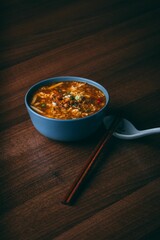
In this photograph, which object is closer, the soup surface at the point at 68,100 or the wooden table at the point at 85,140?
the wooden table at the point at 85,140

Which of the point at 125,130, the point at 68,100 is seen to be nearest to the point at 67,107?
the point at 68,100

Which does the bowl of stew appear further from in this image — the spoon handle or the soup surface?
the spoon handle

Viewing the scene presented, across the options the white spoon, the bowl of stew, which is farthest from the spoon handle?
the bowl of stew

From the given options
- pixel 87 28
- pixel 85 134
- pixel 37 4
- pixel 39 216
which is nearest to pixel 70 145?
pixel 85 134

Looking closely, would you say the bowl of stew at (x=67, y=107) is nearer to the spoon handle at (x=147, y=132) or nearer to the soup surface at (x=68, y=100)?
the soup surface at (x=68, y=100)

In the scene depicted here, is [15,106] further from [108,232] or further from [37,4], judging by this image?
[37,4]

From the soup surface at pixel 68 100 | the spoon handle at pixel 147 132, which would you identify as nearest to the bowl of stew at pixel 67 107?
the soup surface at pixel 68 100
